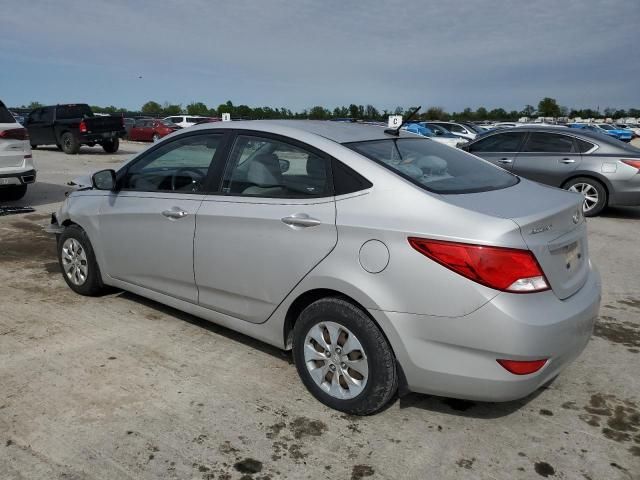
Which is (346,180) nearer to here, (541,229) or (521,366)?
(541,229)

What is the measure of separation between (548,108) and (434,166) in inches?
3757

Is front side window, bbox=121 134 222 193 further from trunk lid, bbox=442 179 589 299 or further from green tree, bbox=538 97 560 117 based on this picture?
green tree, bbox=538 97 560 117

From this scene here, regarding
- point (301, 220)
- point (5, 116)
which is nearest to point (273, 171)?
point (301, 220)

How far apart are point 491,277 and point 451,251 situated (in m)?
0.22

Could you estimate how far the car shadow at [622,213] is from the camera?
9836 millimetres

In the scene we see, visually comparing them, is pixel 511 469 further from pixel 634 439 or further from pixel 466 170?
pixel 466 170

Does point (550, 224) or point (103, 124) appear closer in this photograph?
point (550, 224)

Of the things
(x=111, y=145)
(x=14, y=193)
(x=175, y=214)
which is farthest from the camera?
(x=111, y=145)

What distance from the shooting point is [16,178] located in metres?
8.48

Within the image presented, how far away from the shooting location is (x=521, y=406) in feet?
10.7

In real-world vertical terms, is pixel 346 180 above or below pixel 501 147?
above

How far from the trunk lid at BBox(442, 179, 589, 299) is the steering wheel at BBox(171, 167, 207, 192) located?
5.72 feet

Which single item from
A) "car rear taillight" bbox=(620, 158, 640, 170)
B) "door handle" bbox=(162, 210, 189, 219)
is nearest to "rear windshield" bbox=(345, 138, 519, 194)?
"door handle" bbox=(162, 210, 189, 219)

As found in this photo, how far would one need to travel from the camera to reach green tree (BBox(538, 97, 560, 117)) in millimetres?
89356
